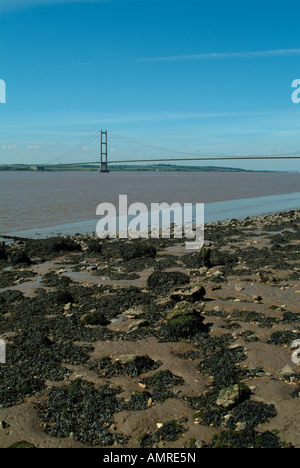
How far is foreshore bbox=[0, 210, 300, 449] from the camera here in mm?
3795

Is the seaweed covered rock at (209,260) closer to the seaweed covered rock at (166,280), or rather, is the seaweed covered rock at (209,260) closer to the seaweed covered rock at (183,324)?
the seaweed covered rock at (166,280)

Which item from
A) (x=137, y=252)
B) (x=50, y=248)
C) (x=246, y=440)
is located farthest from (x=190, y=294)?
(x=50, y=248)

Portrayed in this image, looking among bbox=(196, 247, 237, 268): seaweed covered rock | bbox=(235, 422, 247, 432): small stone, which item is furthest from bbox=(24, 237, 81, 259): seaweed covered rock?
bbox=(235, 422, 247, 432): small stone

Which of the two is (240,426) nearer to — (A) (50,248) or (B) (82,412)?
(B) (82,412)

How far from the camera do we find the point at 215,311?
263 inches

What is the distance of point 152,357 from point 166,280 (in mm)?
3143

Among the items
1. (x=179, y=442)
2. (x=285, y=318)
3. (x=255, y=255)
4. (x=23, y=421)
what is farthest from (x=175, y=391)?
(x=255, y=255)

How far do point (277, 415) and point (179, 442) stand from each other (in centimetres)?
92

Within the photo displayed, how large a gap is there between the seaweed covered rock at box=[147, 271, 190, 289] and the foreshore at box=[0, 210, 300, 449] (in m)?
0.03

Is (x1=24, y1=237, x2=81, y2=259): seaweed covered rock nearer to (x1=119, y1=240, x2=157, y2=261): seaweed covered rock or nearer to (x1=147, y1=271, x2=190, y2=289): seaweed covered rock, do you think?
(x1=119, y1=240, x2=157, y2=261): seaweed covered rock

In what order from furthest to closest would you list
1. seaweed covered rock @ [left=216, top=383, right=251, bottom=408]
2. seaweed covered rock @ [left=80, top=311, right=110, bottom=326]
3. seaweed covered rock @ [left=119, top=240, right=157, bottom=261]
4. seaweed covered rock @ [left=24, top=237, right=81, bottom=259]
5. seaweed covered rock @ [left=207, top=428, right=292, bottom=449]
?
seaweed covered rock @ [left=24, top=237, right=81, bottom=259]
seaweed covered rock @ [left=119, top=240, right=157, bottom=261]
seaweed covered rock @ [left=80, top=311, right=110, bottom=326]
seaweed covered rock @ [left=216, top=383, right=251, bottom=408]
seaweed covered rock @ [left=207, top=428, right=292, bottom=449]

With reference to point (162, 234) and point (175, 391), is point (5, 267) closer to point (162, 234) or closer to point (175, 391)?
point (162, 234)

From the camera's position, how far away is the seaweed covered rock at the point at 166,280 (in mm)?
8211

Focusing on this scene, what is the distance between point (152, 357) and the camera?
526cm
